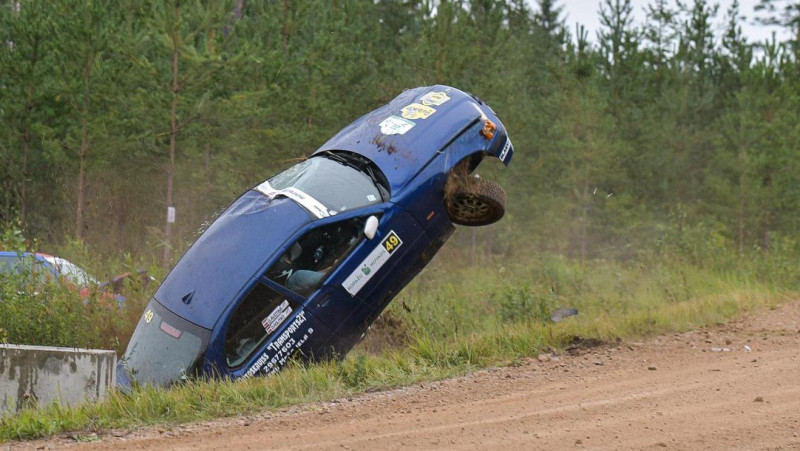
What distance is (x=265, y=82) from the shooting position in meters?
20.1

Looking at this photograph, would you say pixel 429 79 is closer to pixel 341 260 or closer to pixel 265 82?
pixel 265 82

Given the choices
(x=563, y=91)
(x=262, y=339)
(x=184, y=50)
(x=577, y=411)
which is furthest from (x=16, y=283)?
(x=563, y=91)

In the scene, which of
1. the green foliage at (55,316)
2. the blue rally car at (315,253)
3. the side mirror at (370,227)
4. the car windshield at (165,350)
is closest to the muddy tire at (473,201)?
the blue rally car at (315,253)

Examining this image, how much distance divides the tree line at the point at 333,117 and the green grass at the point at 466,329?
3.08 meters

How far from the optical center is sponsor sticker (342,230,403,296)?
784 cm

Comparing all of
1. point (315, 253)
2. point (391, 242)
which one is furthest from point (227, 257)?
point (391, 242)

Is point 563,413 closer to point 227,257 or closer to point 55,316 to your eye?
point 227,257

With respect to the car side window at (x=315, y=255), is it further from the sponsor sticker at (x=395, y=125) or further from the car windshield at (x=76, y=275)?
the car windshield at (x=76, y=275)

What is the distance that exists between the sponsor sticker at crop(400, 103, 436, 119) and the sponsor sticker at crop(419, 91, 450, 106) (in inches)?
3.3

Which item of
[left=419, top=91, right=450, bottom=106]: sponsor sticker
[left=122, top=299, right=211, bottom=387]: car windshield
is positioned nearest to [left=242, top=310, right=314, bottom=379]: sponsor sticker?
[left=122, top=299, right=211, bottom=387]: car windshield

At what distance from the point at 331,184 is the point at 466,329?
2818mm

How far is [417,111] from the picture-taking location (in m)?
9.06

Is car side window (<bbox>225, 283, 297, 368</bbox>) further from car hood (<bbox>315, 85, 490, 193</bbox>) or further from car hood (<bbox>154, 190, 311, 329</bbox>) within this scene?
car hood (<bbox>315, 85, 490, 193</bbox>)

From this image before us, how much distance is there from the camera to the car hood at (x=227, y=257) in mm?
7465
